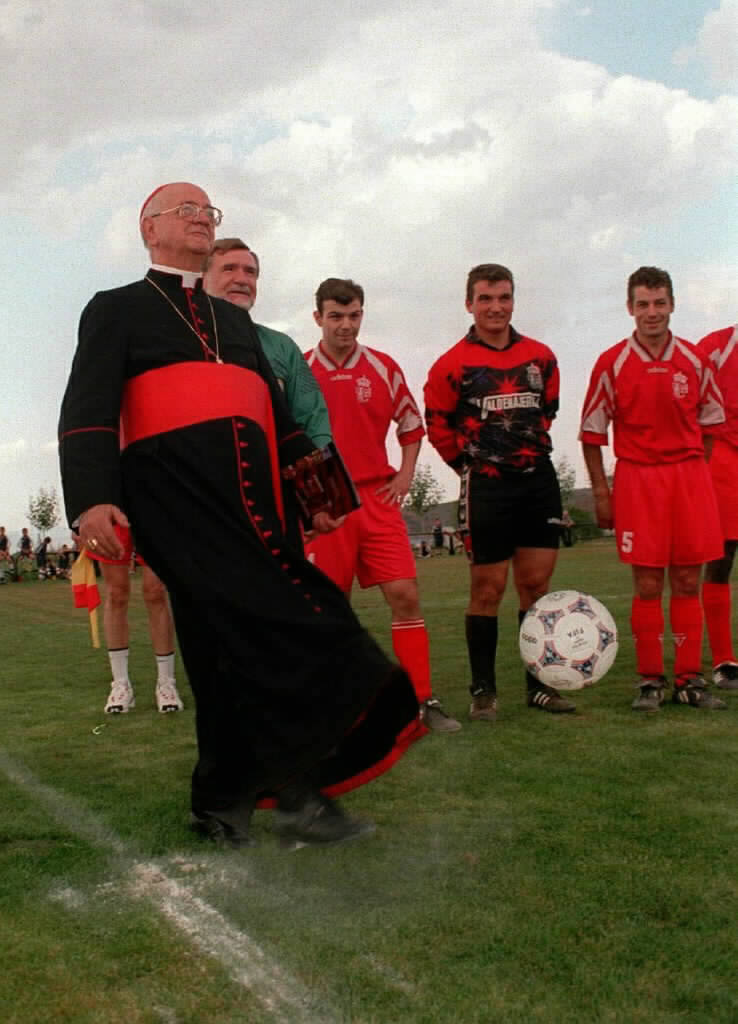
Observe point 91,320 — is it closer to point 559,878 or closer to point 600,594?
point 559,878

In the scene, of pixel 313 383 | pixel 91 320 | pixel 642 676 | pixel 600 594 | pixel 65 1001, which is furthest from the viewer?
pixel 600 594

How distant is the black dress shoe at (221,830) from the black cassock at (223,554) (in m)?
0.04

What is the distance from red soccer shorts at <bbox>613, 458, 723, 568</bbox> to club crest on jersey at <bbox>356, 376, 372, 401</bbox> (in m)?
1.57

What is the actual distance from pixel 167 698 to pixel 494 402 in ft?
8.42

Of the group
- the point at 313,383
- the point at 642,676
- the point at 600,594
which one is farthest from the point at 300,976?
the point at 600,594

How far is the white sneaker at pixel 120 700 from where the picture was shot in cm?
607

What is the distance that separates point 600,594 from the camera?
13.7 m

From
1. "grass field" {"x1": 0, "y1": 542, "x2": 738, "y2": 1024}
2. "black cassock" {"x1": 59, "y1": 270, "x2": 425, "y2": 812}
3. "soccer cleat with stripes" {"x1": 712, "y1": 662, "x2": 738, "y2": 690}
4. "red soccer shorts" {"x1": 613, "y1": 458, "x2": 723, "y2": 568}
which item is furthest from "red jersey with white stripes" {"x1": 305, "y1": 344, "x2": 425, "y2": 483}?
"soccer cleat with stripes" {"x1": 712, "y1": 662, "x2": 738, "y2": 690}

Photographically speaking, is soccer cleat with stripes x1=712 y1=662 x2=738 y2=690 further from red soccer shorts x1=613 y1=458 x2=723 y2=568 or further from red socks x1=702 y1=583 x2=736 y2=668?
red soccer shorts x1=613 y1=458 x2=723 y2=568

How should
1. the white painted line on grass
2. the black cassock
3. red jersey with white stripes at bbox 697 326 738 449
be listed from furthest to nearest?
1. red jersey with white stripes at bbox 697 326 738 449
2. the black cassock
3. the white painted line on grass

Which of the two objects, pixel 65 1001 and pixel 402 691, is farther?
pixel 402 691

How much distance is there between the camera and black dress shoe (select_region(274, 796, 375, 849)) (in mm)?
3170

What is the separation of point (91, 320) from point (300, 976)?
216 centimetres

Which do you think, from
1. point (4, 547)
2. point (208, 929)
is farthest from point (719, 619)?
point (4, 547)
